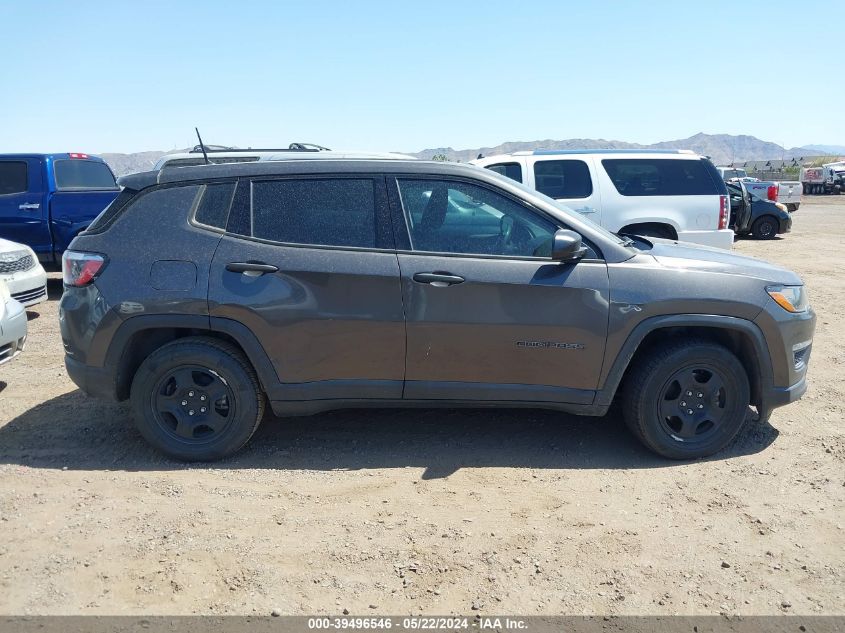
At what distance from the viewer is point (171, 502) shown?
3984mm

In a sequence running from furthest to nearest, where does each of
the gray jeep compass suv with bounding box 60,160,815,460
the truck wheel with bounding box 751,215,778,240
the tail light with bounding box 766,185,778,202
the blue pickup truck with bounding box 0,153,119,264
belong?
the tail light with bounding box 766,185,778,202 < the truck wheel with bounding box 751,215,778,240 < the blue pickup truck with bounding box 0,153,119,264 < the gray jeep compass suv with bounding box 60,160,815,460

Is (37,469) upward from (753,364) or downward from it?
downward

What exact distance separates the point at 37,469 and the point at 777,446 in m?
4.74

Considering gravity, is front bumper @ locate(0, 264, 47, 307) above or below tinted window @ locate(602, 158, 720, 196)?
below

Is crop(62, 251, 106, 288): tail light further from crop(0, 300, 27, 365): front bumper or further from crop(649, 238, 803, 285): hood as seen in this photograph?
crop(649, 238, 803, 285): hood

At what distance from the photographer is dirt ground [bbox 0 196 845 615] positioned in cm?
315

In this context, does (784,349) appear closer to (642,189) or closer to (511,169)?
(642,189)

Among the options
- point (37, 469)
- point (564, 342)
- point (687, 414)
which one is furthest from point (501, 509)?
point (37, 469)

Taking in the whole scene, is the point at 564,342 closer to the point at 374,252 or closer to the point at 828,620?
the point at 374,252

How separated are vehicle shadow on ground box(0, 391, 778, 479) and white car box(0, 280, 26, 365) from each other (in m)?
0.57

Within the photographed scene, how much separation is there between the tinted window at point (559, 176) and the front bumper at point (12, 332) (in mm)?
6444

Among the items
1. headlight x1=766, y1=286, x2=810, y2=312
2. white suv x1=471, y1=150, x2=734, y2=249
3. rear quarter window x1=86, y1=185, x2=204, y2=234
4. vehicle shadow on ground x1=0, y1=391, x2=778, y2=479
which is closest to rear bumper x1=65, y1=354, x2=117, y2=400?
vehicle shadow on ground x1=0, y1=391, x2=778, y2=479

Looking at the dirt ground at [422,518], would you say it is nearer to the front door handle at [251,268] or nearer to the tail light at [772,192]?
the front door handle at [251,268]

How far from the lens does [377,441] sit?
485cm
